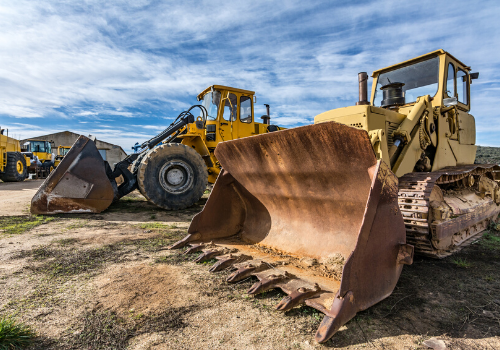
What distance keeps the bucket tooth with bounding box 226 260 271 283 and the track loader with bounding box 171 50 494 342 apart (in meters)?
0.01

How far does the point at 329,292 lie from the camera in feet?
7.89

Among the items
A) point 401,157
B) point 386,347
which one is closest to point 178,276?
point 386,347

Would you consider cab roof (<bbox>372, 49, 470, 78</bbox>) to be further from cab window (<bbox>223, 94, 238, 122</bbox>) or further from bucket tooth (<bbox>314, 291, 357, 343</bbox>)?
bucket tooth (<bbox>314, 291, 357, 343</bbox>)

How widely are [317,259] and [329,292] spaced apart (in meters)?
0.74

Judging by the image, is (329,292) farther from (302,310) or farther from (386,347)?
(386,347)

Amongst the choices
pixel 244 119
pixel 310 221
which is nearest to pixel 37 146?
pixel 244 119

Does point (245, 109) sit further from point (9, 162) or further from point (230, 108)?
point (9, 162)

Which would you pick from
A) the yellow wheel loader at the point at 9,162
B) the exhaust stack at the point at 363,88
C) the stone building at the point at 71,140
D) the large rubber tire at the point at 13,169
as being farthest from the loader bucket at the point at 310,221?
the stone building at the point at 71,140

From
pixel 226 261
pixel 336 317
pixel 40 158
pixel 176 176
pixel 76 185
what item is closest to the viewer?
pixel 336 317

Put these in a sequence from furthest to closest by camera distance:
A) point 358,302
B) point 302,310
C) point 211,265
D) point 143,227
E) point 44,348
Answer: point 143,227 < point 211,265 < point 302,310 < point 358,302 < point 44,348

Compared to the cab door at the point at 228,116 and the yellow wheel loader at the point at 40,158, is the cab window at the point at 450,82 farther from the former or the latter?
the yellow wheel loader at the point at 40,158

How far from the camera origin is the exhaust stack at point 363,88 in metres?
4.22

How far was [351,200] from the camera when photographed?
300 cm

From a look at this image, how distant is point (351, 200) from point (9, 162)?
2066 cm
